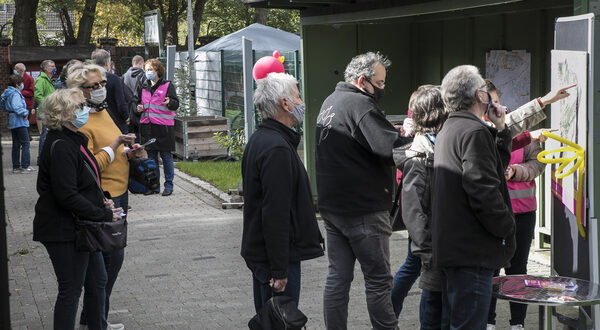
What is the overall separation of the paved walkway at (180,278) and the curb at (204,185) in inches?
25.3

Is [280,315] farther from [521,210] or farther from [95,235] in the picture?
[521,210]

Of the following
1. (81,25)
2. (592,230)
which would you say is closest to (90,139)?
(592,230)

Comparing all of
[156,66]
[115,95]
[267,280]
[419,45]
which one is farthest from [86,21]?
[267,280]

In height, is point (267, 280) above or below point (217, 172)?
above

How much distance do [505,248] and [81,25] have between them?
30.5m

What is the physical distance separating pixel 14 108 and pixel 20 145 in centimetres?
85

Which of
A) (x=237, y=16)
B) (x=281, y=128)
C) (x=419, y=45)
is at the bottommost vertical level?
(x=281, y=128)

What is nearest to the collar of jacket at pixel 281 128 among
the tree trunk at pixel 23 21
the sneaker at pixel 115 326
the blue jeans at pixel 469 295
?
the blue jeans at pixel 469 295

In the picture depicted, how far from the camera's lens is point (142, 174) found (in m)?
5.91

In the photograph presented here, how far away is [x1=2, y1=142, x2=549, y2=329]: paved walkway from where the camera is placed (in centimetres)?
629

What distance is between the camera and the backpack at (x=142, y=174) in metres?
5.90

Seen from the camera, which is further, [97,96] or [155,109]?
[155,109]

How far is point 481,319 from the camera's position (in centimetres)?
423

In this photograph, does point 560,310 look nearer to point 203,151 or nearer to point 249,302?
point 249,302
